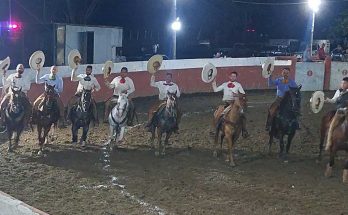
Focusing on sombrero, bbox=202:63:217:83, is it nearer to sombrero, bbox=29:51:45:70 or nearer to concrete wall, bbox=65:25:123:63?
sombrero, bbox=29:51:45:70

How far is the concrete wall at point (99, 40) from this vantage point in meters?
27.1

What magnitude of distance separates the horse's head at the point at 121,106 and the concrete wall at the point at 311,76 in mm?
14619

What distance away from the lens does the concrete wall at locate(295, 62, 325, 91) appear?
2519 cm

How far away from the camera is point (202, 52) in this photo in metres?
41.5

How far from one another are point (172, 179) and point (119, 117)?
2891 millimetres

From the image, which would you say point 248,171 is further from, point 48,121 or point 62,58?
point 62,58

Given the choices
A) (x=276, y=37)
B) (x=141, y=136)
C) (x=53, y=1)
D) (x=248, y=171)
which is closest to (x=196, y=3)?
(x=276, y=37)

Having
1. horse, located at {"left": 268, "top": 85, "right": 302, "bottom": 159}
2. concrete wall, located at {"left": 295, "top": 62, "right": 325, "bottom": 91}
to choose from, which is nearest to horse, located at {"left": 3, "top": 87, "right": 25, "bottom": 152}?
horse, located at {"left": 268, "top": 85, "right": 302, "bottom": 159}

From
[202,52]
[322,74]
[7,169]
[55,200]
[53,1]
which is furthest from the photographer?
[202,52]

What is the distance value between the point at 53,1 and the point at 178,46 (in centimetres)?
1316

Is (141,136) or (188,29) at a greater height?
(188,29)

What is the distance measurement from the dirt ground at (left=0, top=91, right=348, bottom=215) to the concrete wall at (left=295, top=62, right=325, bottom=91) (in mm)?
10801

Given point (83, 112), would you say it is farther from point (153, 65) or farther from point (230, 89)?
point (230, 89)

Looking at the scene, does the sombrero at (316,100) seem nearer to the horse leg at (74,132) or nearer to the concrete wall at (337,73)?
the horse leg at (74,132)
